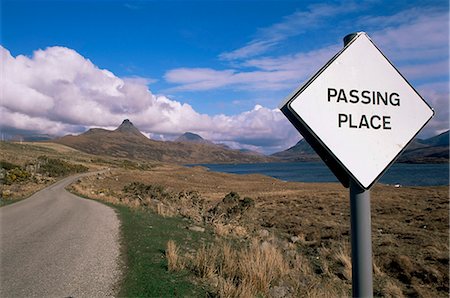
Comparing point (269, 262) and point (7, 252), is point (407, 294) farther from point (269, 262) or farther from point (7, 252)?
point (7, 252)

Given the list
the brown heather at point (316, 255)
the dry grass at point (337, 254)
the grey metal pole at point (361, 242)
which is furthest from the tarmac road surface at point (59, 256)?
the grey metal pole at point (361, 242)

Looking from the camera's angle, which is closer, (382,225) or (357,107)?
(357,107)

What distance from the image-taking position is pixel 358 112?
86.4 inches

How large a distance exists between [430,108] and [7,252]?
970 centimetres

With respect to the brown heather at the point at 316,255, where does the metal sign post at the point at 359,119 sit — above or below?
above

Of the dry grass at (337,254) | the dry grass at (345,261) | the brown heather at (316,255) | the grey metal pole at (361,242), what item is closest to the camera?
the grey metal pole at (361,242)

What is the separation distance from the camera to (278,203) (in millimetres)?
29234

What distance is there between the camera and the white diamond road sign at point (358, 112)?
2084 millimetres

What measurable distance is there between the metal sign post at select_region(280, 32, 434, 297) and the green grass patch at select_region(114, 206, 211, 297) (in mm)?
4034

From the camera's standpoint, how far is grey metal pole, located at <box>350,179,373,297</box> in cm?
204

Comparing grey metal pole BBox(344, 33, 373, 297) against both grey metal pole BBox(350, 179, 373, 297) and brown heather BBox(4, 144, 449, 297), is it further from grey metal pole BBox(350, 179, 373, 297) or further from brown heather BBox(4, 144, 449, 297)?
brown heather BBox(4, 144, 449, 297)

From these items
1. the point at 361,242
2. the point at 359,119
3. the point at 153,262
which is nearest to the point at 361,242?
the point at 361,242

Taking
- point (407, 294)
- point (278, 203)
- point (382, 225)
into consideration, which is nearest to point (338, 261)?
point (407, 294)

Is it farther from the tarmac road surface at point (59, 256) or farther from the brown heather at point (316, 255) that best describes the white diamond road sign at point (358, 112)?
the tarmac road surface at point (59, 256)
